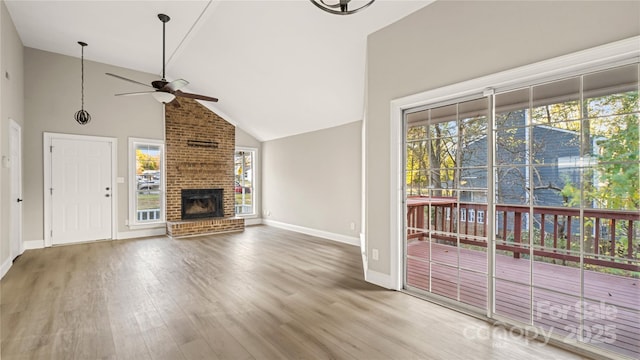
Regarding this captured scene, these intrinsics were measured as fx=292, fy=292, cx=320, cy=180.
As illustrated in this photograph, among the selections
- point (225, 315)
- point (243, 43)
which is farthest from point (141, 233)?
point (225, 315)

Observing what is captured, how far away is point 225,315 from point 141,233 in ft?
15.8

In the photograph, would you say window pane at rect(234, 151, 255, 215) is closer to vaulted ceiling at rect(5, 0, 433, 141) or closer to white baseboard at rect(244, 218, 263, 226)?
white baseboard at rect(244, 218, 263, 226)

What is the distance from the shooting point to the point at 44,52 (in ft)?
18.0

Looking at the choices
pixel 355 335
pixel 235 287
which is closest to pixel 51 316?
pixel 235 287

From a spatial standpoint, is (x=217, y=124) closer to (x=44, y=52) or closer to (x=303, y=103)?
(x=303, y=103)

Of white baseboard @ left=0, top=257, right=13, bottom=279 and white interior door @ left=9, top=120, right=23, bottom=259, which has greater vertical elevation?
white interior door @ left=9, top=120, right=23, bottom=259

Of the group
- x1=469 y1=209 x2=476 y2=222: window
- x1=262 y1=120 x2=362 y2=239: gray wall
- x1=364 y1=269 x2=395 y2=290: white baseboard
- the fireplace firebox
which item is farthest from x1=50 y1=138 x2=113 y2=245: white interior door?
x1=469 y1=209 x2=476 y2=222: window

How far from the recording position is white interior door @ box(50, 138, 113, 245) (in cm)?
561

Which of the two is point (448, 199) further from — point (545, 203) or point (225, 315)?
point (225, 315)

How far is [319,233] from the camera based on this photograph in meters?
6.50

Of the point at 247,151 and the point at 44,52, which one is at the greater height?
the point at 44,52

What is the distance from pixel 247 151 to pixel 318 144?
8.94ft

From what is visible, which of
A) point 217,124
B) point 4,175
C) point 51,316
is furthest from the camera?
point 217,124

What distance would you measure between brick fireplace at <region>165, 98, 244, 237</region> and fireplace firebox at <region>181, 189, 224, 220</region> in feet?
0.18
